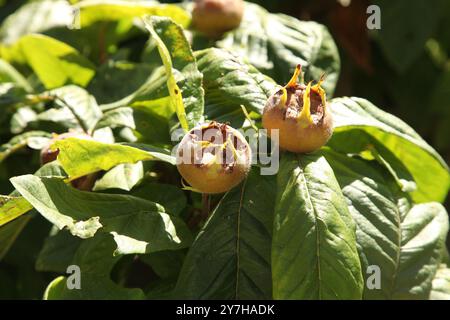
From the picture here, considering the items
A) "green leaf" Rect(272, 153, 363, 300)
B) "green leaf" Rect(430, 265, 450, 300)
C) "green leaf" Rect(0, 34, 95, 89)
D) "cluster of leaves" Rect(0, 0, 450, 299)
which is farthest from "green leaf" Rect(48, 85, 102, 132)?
"green leaf" Rect(430, 265, 450, 300)

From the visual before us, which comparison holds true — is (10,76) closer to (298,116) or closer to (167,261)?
(167,261)

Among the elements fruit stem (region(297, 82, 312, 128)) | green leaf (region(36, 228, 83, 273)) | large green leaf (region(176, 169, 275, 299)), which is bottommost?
green leaf (region(36, 228, 83, 273))

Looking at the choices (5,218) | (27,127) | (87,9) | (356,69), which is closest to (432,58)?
(356,69)

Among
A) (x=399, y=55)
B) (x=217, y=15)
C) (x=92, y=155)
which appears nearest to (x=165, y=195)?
(x=92, y=155)

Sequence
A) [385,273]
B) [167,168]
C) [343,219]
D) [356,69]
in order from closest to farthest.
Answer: [343,219], [385,273], [167,168], [356,69]

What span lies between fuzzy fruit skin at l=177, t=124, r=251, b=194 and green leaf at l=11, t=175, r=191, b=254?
96 millimetres

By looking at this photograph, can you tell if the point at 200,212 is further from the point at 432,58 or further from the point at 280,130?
the point at 432,58

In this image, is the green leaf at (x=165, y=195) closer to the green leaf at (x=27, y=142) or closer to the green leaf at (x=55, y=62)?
the green leaf at (x=27, y=142)

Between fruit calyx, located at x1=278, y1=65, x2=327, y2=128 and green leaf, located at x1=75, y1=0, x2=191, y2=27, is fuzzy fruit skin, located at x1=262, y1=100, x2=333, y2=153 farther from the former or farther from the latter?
green leaf, located at x1=75, y1=0, x2=191, y2=27

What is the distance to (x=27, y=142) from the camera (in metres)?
1.59

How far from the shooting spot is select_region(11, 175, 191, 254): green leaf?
1.19 meters

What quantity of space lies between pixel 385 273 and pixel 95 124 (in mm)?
624

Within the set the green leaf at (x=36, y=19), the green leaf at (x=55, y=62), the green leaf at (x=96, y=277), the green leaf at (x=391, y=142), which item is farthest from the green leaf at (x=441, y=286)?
the green leaf at (x=36, y=19)

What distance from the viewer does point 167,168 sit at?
155 centimetres
